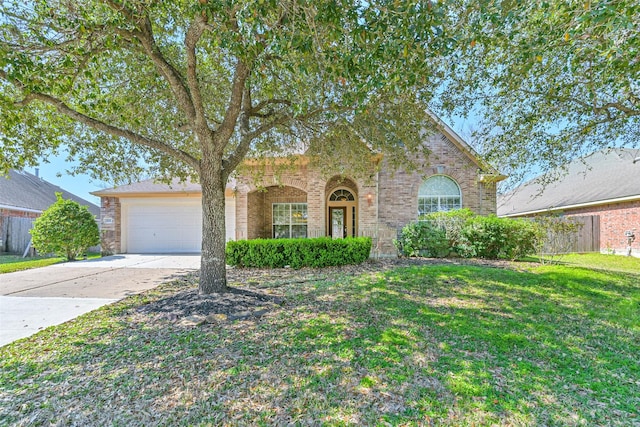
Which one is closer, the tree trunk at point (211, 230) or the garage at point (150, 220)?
the tree trunk at point (211, 230)

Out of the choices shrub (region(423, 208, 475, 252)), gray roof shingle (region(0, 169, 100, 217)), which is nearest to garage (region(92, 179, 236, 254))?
gray roof shingle (region(0, 169, 100, 217))

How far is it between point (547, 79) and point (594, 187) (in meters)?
14.3

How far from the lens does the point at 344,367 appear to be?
3.14 m

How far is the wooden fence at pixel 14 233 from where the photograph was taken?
47.8 feet

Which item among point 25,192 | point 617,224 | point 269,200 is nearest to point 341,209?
point 269,200

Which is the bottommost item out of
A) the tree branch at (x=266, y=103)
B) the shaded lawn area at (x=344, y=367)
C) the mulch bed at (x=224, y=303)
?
the shaded lawn area at (x=344, y=367)

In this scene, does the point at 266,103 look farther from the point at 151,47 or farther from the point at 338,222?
the point at 338,222

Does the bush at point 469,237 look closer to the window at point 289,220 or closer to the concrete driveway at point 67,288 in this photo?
the window at point 289,220

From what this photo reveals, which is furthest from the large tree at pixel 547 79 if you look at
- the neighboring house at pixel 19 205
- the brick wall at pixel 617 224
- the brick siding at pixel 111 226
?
the neighboring house at pixel 19 205

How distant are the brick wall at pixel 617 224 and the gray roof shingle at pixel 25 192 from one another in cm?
2844

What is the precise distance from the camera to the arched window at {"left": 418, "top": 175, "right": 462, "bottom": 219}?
13.0m

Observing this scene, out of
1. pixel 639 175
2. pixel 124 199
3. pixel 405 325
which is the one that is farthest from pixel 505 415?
pixel 639 175

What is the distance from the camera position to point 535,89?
22.4 ft

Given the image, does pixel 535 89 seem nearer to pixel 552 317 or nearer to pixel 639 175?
pixel 552 317
